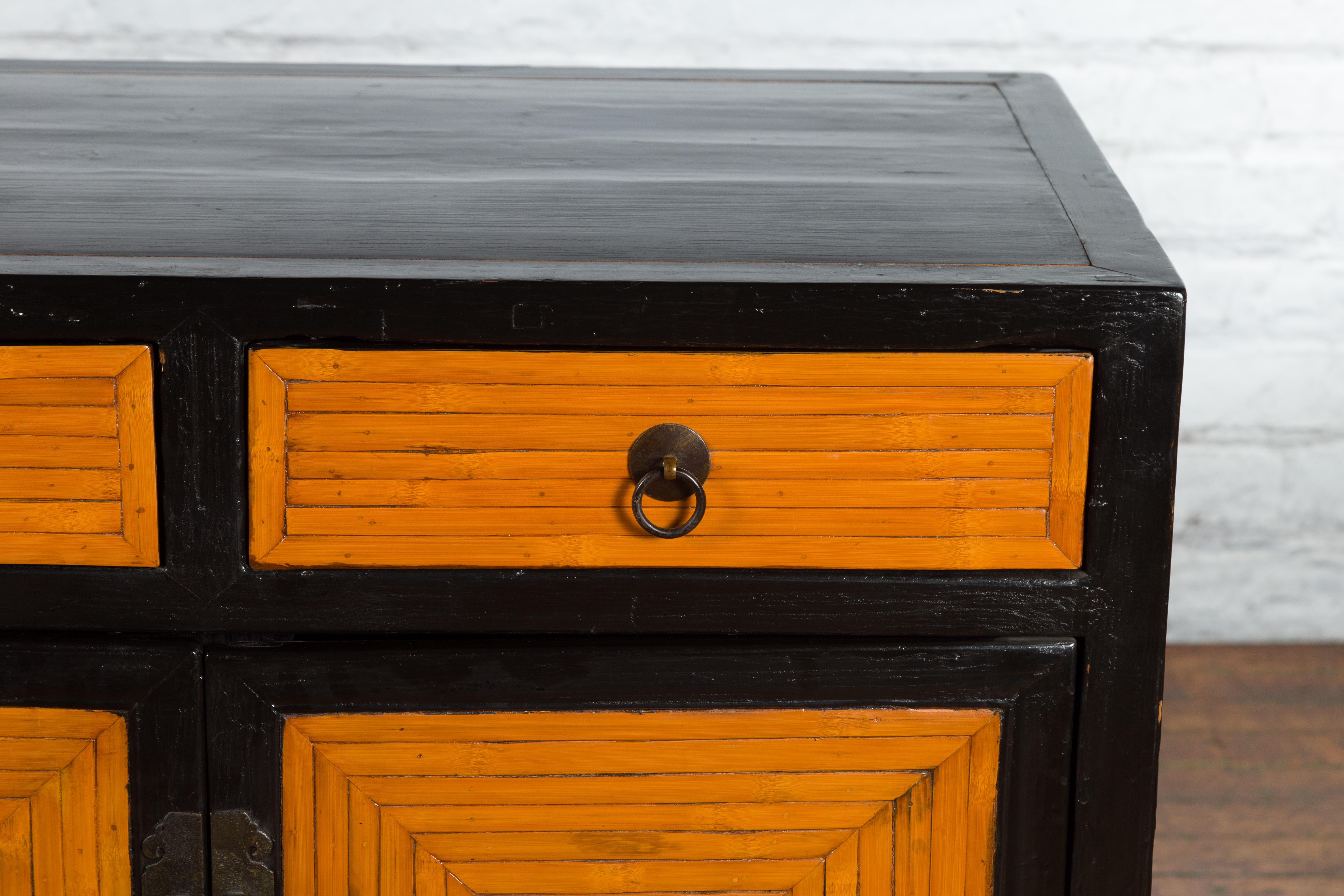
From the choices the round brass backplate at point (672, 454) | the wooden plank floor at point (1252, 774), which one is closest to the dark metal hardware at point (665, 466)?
the round brass backplate at point (672, 454)

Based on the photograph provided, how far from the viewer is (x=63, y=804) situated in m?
0.58

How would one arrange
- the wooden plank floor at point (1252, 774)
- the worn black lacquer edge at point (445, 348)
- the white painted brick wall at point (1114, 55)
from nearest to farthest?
the worn black lacquer edge at point (445, 348)
the wooden plank floor at point (1252, 774)
the white painted brick wall at point (1114, 55)

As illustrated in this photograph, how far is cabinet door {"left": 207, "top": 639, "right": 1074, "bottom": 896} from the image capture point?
57 centimetres

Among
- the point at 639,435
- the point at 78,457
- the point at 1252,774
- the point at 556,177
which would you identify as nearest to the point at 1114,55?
the point at 1252,774

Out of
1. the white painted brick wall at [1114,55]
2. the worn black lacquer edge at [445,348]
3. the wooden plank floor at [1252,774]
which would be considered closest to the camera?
the worn black lacquer edge at [445,348]

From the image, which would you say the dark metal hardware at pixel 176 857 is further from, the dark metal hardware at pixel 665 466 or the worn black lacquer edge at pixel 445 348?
the dark metal hardware at pixel 665 466

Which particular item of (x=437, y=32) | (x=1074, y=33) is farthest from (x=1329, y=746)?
(x=437, y=32)

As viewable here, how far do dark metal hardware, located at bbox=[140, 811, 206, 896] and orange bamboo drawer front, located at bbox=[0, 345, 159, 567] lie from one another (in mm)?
123

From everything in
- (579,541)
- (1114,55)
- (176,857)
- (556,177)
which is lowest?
(176,857)

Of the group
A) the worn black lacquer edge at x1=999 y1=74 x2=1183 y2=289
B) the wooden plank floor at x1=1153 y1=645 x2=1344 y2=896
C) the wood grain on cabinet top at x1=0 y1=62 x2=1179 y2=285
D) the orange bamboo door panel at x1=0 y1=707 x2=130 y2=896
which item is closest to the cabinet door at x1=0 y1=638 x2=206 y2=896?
the orange bamboo door panel at x1=0 y1=707 x2=130 y2=896

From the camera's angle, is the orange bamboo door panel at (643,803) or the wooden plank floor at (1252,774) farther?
the wooden plank floor at (1252,774)

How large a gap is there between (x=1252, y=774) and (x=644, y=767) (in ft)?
2.58

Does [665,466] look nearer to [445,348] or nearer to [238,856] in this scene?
[445,348]

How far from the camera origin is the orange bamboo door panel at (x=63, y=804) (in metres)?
0.57
